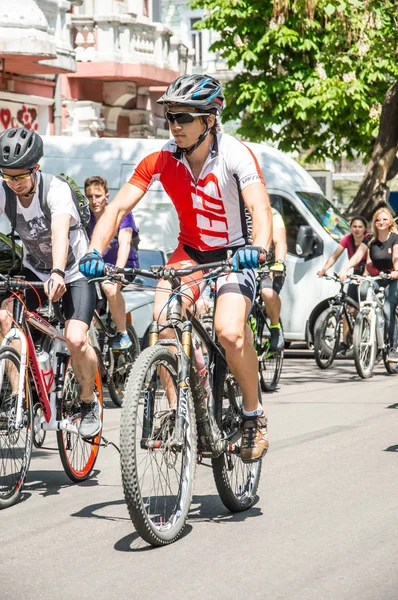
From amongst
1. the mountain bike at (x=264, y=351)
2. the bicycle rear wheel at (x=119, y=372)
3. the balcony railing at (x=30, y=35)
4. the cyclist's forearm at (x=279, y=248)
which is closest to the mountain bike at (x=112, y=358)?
the bicycle rear wheel at (x=119, y=372)

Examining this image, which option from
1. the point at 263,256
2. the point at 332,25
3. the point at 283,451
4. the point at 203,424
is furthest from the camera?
the point at 332,25

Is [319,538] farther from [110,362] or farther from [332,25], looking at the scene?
[332,25]

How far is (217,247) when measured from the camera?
6.03m

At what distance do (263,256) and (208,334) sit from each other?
720 mm

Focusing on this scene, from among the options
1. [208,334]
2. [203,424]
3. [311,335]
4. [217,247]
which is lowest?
[311,335]

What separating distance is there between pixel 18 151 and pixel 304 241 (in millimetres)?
8804

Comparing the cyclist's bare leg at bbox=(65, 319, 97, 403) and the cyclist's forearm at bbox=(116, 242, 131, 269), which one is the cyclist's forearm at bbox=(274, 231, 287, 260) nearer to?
the cyclist's forearm at bbox=(116, 242, 131, 269)

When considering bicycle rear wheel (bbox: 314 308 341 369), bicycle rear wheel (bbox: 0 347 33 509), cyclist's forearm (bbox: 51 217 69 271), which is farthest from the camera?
bicycle rear wheel (bbox: 314 308 341 369)

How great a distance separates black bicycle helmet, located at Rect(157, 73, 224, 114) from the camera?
5.65 metres

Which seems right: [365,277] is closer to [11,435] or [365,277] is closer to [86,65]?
[11,435]

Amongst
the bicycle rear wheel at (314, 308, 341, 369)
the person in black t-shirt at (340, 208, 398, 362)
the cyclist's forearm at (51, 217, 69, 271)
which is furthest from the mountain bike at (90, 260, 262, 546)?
the bicycle rear wheel at (314, 308, 341, 369)

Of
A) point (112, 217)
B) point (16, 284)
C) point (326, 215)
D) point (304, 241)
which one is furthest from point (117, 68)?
point (112, 217)

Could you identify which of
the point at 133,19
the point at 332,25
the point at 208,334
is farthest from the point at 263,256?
the point at 133,19

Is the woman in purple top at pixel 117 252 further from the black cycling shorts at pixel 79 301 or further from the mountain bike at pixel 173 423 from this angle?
the mountain bike at pixel 173 423
